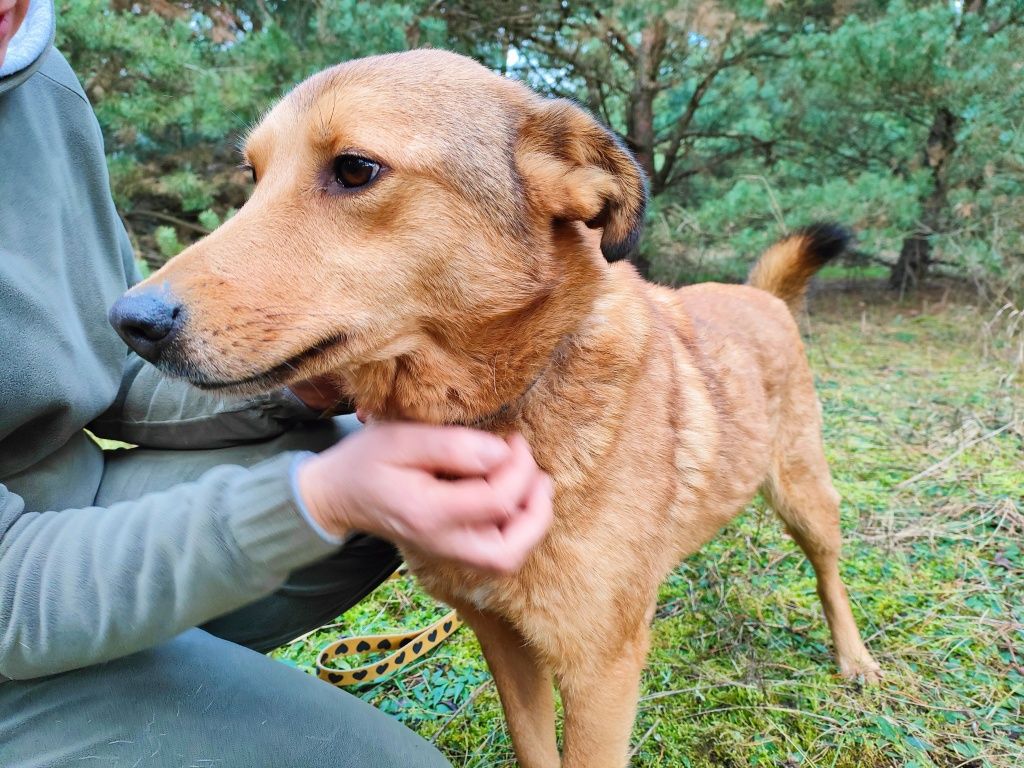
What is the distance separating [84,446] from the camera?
166cm

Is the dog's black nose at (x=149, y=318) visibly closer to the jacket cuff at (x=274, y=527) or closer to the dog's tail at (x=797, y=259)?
the jacket cuff at (x=274, y=527)

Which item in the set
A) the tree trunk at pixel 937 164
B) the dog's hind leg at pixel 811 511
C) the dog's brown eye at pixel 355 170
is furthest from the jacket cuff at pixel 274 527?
the tree trunk at pixel 937 164

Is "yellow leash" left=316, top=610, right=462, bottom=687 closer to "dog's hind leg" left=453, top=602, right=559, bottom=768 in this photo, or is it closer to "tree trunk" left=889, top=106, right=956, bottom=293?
"dog's hind leg" left=453, top=602, right=559, bottom=768

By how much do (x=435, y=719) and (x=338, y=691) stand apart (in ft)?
3.03

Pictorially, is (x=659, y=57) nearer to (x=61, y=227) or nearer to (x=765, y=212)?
(x=765, y=212)

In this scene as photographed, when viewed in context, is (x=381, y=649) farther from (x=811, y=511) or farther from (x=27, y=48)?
(x=27, y=48)

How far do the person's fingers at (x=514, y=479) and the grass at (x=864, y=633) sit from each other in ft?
5.00

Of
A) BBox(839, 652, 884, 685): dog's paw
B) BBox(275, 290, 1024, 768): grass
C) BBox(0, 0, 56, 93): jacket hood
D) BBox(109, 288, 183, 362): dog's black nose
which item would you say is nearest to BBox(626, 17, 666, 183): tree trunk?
BBox(275, 290, 1024, 768): grass

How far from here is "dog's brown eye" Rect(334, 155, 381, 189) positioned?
1.38 meters

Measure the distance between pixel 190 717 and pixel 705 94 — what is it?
8763mm

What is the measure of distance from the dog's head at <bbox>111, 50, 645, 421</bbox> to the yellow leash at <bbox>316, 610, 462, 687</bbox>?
1.41m

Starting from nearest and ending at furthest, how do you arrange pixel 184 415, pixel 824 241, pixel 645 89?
pixel 184 415, pixel 824 241, pixel 645 89

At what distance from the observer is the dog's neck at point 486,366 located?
1.48m

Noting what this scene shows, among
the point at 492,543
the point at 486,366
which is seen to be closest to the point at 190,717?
the point at 492,543
